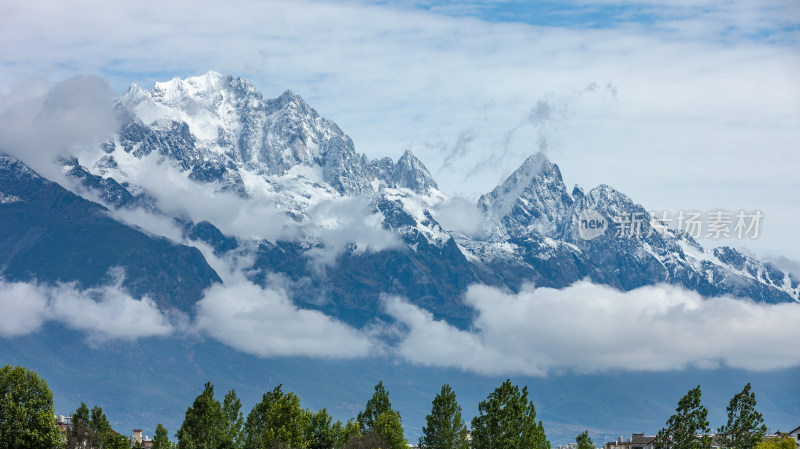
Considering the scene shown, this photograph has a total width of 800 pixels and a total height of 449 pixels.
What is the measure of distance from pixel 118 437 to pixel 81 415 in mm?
7511

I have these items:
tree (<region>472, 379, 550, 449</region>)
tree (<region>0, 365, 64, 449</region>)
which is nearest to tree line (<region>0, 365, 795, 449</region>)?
tree (<region>472, 379, 550, 449</region>)

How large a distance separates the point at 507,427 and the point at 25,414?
71852 millimetres

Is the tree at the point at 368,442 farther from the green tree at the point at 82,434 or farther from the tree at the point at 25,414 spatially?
the tree at the point at 25,414

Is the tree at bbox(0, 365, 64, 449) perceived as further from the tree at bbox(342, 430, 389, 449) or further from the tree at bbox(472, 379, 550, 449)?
the tree at bbox(472, 379, 550, 449)

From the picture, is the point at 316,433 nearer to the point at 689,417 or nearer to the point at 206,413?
the point at 206,413

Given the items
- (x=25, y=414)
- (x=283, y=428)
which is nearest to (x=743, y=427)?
(x=283, y=428)

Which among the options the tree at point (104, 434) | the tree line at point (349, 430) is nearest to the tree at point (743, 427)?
the tree line at point (349, 430)

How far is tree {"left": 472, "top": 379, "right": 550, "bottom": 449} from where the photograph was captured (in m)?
190

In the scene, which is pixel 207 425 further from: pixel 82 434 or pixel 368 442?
pixel 368 442

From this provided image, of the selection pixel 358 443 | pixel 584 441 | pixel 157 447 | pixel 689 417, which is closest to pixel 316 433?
pixel 358 443

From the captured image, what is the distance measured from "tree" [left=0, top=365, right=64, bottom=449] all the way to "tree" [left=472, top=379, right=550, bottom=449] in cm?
6440

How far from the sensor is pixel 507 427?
7490 inches

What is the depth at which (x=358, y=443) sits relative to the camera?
188625mm

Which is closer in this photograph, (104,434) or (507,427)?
(104,434)
